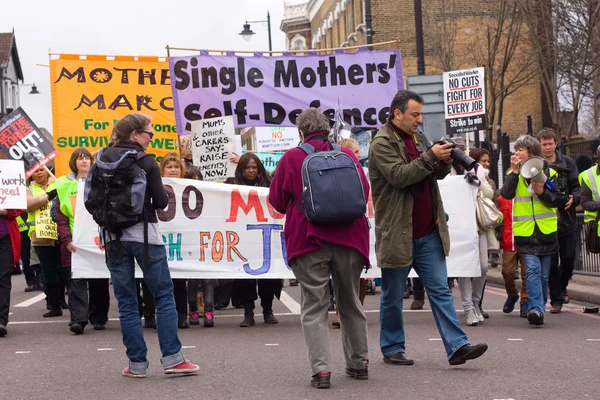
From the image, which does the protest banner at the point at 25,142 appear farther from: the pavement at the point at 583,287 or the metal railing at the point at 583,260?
the metal railing at the point at 583,260

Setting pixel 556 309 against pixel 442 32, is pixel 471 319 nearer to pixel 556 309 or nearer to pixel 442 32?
pixel 556 309

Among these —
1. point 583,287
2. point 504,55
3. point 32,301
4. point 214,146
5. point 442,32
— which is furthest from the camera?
point 442,32

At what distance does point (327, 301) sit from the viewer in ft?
24.4

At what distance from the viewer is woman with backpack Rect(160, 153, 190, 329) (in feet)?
36.3

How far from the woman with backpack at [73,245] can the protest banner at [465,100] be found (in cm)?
922

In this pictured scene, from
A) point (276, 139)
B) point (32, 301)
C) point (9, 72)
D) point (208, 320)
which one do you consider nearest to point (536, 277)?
point (208, 320)

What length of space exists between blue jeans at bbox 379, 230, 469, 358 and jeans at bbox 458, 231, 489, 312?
9.87 ft

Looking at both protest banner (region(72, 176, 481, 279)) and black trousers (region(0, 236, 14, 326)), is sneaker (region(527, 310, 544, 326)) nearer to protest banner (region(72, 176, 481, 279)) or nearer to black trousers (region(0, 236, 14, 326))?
protest banner (region(72, 176, 481, 279))

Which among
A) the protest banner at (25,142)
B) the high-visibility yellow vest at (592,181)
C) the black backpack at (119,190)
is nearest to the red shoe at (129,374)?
the black backpack at (119,190)

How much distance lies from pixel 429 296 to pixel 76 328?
164 inches

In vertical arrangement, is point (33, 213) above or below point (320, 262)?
above

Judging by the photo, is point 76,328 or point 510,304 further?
point 510,304

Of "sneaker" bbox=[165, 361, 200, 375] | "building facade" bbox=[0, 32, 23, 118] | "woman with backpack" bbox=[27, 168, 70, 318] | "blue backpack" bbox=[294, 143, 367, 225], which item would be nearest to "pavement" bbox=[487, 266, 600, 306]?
"woman with backpack" bbox=[27, 168, 70, 318]

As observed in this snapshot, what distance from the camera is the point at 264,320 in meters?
11.5
